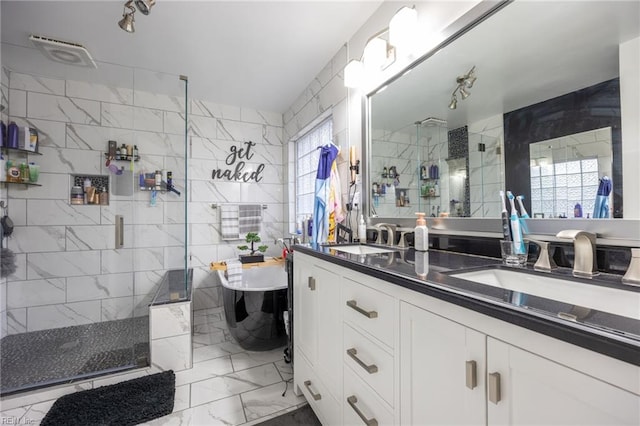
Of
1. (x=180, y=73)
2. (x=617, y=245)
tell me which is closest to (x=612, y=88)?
(x=617, y=245)

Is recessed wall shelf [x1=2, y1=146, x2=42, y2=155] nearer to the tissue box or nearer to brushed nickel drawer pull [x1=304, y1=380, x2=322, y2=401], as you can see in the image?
the tissue box

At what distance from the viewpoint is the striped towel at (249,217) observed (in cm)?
343

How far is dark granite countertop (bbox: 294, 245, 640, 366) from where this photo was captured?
387mm

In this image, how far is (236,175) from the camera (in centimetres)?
344

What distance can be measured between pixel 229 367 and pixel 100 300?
143 centimetres

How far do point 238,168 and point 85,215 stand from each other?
62.7 inches

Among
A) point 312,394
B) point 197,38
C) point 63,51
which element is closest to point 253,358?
point 312,394

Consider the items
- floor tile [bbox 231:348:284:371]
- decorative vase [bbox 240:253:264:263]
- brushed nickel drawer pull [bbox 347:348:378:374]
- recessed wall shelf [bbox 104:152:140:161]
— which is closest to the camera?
brushed nickel drawer pull [bbox 347:348:378:374]

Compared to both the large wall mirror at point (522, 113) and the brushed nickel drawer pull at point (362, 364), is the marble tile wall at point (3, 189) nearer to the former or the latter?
the brushed nickel drawer pull at point (362, 364)

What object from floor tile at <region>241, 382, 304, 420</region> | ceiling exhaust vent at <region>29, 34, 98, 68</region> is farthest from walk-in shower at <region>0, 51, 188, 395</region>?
floor tile at <region>241, 382, 304, 420</region>

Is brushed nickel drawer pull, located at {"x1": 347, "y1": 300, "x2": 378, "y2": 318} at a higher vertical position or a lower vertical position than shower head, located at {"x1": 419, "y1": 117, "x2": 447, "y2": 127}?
lower

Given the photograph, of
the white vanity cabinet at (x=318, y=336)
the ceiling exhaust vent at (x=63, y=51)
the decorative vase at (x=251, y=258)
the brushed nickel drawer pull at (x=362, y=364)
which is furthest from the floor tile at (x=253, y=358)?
the ceiling exhaust vent at (x=63, y=51)

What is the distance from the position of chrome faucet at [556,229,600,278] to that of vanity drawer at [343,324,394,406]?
623mm

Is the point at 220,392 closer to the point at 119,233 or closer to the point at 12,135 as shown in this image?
the point at 119,233
